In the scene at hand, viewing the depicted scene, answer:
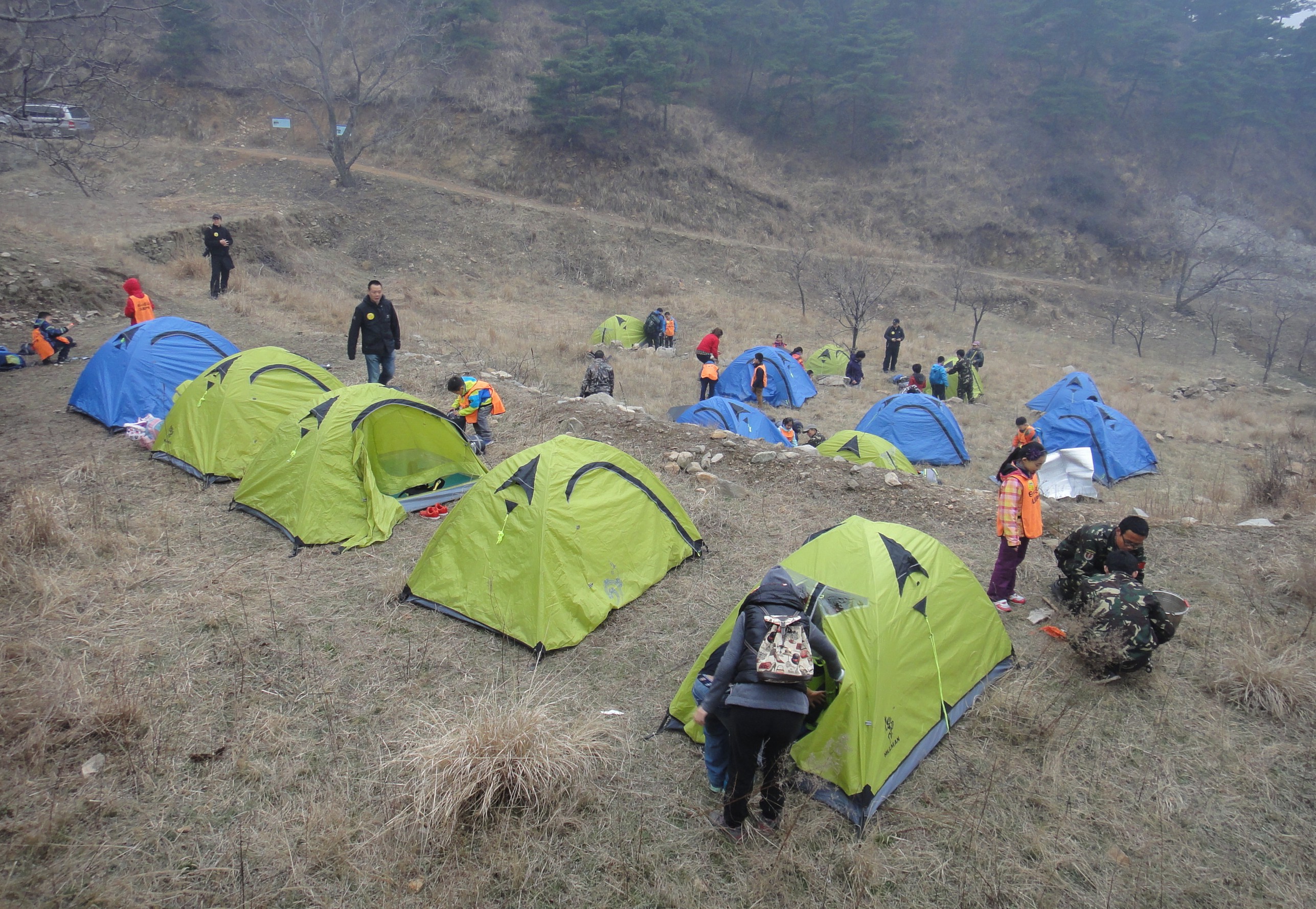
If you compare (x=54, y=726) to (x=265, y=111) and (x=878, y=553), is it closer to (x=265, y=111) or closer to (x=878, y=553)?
(x=878, y=553)

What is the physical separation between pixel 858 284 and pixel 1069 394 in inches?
614

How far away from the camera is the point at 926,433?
1223 cm

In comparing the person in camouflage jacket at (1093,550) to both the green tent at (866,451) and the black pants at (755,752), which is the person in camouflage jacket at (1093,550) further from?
the green tent at (866,451)

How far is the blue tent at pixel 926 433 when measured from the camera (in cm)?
1220

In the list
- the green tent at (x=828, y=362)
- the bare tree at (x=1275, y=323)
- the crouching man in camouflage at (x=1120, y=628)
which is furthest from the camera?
the bare tree at (x=1275, y=323)

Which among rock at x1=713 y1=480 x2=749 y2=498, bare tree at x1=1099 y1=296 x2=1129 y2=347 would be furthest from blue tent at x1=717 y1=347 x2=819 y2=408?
bare tree at x1=1099 y1=296 x2=1129 y2=347

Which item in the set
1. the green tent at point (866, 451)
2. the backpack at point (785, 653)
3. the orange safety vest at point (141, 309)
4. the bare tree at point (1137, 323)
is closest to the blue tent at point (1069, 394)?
the green tent at point (866, 451)

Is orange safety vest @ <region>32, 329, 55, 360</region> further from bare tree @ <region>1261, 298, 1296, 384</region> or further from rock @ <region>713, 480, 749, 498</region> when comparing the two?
bare tree @ <region>1261, 298, 1296, 384</region>

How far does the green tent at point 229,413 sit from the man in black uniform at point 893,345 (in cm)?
1569

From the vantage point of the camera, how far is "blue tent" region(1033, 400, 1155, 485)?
1196 cm

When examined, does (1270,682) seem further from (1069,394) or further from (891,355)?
(891,355)

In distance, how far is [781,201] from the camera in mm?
34531

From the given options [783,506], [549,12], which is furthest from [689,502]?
[549,12]

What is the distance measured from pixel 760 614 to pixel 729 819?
119cm
